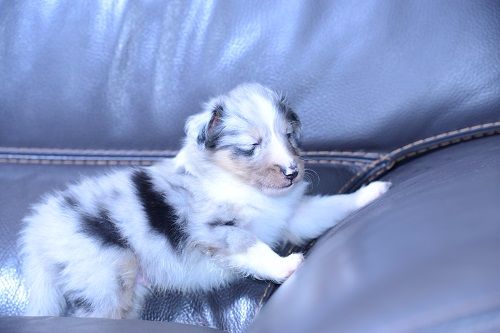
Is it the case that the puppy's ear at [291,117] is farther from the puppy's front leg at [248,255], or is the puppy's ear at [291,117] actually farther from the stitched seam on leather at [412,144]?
the puppy's front leg at [248,255]

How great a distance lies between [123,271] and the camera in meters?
1.49

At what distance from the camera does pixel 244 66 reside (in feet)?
5.50

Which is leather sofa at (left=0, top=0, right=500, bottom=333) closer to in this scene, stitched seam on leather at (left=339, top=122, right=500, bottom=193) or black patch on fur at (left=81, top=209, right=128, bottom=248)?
stitched seam on leather at (left=339, top=122, right=500, bottom=193)

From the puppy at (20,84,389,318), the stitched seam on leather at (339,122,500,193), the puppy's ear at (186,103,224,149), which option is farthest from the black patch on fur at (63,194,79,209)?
the stitched seam on leather at (339,122,500,193)

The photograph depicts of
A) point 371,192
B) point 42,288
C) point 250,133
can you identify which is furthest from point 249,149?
point 42,288

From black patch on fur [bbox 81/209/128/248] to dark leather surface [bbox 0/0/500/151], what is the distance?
302mm

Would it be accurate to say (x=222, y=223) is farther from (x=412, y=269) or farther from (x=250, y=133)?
(x=412, y=269)

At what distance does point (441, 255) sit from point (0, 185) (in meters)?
1.32

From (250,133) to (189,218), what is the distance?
0.24 m

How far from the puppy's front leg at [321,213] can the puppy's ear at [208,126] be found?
0.27 meters

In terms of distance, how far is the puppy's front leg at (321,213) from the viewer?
4.99 feet

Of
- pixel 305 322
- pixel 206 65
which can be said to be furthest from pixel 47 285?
pixel 305 322

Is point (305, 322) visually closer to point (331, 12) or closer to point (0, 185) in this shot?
point (331, 12)

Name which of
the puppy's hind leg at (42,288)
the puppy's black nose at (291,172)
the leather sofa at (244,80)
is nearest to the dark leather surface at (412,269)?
the leather sofa at (244,80)
